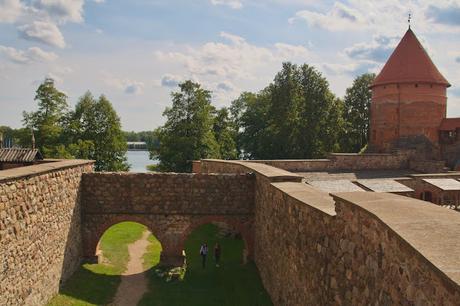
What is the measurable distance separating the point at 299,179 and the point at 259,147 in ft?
92.1

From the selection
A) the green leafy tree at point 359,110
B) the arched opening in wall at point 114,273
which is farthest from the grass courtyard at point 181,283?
the green leafy tree at point 359,110

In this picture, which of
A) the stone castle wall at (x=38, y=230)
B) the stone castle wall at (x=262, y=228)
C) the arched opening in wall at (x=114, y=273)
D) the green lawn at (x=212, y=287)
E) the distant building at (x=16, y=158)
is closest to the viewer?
the stone castle wall at (x=262, y=228)

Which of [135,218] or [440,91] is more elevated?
[440,91]

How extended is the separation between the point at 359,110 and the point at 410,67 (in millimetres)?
16751

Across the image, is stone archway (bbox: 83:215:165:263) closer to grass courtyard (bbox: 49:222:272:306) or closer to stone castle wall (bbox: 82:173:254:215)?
stone castle wall (bbox: 82:173:254:215)


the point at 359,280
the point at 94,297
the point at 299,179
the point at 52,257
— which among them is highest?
the point at 299,179

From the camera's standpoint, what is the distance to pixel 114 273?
15586 mm

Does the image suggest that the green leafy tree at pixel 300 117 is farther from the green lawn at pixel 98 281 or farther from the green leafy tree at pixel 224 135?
the green lawn at pixel 98 281

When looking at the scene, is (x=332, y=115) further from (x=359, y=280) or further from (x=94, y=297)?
(x=359, y=280)

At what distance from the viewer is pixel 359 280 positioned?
5.79 metres

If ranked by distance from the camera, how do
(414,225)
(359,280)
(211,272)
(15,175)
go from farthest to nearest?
(211,272)
(15,175)
(359,280)
(414,225)

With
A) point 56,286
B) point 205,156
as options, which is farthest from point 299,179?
point 205,156

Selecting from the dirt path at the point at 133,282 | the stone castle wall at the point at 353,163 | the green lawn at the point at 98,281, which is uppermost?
the stone castle wall at the point at 353,163

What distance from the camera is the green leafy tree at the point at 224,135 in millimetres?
45281
